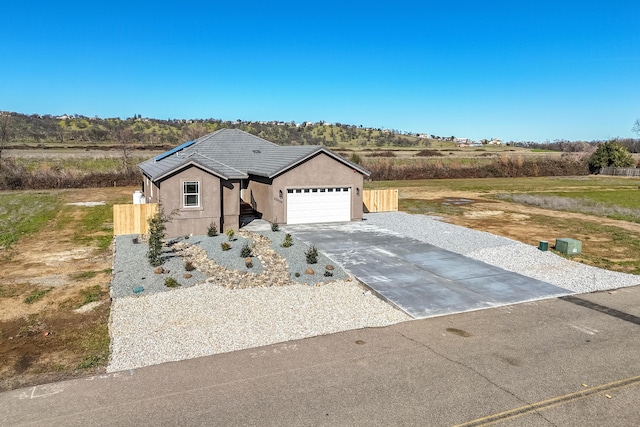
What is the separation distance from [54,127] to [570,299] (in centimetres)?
10415

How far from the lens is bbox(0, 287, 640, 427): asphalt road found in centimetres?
734

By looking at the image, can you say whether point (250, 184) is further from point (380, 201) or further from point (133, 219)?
point (380, 201)

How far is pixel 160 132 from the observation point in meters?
95.8

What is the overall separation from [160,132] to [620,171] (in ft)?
285

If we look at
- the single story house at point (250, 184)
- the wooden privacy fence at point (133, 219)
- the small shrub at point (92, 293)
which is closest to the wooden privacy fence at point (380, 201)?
the single story house at point (250, 184)

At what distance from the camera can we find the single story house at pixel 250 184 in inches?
831

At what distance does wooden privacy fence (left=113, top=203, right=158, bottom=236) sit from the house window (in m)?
1.62

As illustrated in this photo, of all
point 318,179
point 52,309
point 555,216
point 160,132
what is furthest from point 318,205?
point 160,132

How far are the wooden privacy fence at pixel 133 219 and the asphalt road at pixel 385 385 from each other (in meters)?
14.1

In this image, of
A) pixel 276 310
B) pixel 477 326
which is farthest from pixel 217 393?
pixel 477 326

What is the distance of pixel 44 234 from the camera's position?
2298 cm

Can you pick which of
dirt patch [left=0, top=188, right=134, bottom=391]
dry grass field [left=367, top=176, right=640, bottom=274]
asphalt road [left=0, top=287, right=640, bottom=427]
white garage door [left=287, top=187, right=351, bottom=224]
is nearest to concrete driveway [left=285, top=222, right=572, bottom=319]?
asphalt road [left=0, top=287, right=640, bottom=427]

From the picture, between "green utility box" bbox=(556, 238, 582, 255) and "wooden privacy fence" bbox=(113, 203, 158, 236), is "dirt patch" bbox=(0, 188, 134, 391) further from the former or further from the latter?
"green utility box" bbox=(556, 238, 582, 255)

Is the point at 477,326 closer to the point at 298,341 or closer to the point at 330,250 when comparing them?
the point at 298,341
